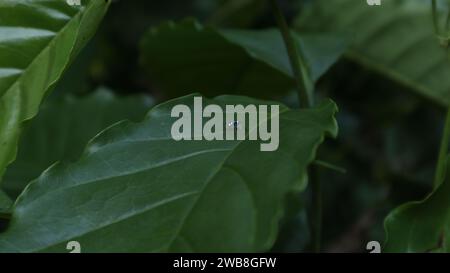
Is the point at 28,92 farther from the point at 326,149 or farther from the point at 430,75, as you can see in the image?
the point at 326,149

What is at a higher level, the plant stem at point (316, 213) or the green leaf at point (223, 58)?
the green leaf at point (223, 58)

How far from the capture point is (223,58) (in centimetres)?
137

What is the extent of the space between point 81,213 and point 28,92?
14 cm

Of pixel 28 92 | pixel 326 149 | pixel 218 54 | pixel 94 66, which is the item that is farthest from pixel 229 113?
pixel 94 66

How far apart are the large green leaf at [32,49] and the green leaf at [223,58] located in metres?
0.40

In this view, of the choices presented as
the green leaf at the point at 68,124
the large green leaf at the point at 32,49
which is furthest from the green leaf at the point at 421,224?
the green leaf at the point at 68,124

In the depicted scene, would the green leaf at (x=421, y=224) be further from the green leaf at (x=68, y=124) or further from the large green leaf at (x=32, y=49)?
the green leaf at (x=68, y=124)

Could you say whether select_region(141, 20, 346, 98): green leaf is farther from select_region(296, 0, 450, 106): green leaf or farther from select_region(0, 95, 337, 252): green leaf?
select_region(0, 95, 337, 252): green leaf

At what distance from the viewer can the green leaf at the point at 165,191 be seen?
64cm

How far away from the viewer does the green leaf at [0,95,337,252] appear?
64 cm

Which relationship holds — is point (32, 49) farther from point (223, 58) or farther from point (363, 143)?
point (363, 143)

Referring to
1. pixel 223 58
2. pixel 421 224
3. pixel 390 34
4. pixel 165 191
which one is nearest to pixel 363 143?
pixel 390 34

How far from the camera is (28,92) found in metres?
0.77

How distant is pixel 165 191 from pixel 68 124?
2.62 feet
